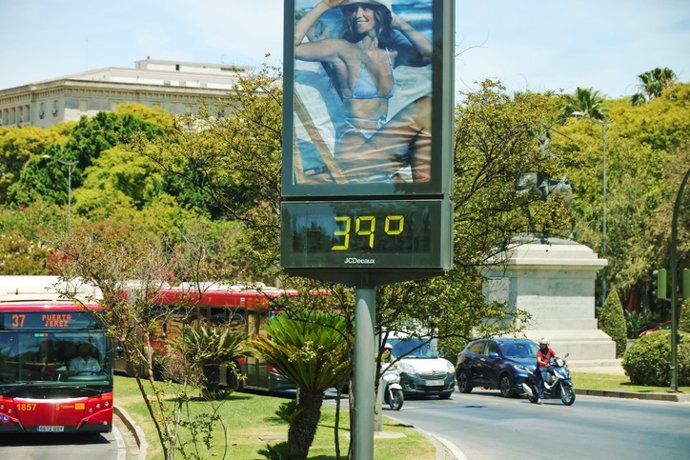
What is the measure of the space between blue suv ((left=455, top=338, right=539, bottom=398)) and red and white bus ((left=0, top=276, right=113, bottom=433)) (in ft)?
40.3

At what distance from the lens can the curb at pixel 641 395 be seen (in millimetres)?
30172

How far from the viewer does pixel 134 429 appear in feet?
82.0

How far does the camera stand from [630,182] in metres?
70.1

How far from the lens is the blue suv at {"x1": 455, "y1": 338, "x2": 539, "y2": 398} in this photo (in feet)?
108

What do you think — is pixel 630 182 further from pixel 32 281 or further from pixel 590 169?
pixel 32 281

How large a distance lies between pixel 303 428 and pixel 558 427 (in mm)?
8683

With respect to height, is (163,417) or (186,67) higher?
(186,67)

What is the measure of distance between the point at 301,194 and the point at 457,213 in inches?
196

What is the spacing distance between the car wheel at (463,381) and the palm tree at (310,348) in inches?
734

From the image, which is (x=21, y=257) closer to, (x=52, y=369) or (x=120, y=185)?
(x=52, y=369)

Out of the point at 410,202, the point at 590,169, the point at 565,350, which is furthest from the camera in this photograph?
the point at 590,169

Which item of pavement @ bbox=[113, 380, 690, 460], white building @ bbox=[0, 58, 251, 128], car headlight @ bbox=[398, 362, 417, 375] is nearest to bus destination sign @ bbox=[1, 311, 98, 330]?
pavement @ bbox=[113, 380, 690, 460]

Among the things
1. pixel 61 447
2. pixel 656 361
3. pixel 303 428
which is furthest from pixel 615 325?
pixel 303 428

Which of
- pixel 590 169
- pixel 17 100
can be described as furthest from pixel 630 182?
→ pixel 17 100
